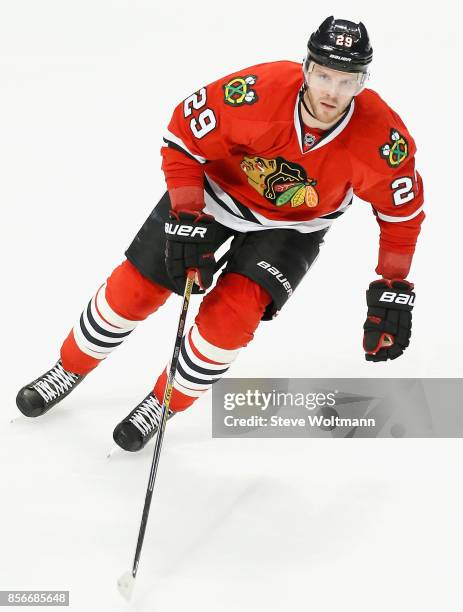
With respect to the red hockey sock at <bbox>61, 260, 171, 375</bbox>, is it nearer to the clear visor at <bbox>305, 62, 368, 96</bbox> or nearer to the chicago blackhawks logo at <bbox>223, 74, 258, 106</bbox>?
the chicago blackhawks logo at <bbox>223, 74, 258, 106</bbox>

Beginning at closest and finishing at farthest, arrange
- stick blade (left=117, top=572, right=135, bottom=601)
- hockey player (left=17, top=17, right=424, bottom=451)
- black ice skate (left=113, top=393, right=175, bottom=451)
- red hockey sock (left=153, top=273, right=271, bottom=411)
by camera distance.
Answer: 1. stick blade (left=117, top=572, right=135, bottom=601)
2. hockey player (left=17, top=17, right=424, bottom=451)
3. red hockey sock (left=153, top=273, right=271, bottom=411)
4. black ice skate (left=113, top=393, right=175, bottom=451)

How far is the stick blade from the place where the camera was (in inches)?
80.1

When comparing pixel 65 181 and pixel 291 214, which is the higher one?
pixel 291 214

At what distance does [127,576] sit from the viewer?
2051 millimetres

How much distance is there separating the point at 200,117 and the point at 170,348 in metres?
1.04

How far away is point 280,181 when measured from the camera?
95.7 inches

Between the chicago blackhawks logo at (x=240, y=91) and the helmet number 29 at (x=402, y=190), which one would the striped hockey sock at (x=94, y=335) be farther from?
the helmet number 29 at (x=402, y=190)

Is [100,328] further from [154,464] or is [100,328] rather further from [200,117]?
[200,117]

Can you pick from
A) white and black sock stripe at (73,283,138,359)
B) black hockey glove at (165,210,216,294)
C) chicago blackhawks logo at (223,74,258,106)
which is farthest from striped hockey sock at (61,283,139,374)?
chicago blackhawks logo at (223,74,258,106)

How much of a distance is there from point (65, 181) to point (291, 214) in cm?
175

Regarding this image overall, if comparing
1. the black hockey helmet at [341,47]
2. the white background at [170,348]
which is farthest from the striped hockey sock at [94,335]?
the black hockey helmet at [341,47]

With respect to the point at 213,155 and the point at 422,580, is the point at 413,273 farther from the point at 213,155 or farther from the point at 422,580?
the point at 422,580

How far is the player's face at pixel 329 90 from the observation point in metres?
2.20

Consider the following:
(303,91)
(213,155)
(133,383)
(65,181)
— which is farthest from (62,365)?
(65,181)
